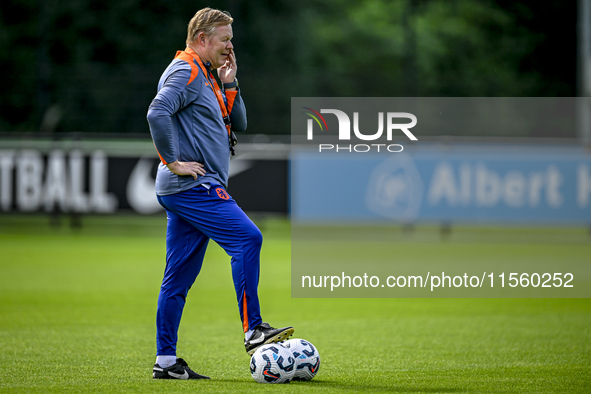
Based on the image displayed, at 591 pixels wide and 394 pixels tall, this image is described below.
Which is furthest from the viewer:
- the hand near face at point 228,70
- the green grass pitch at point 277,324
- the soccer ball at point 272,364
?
the hand near face at point 228,70

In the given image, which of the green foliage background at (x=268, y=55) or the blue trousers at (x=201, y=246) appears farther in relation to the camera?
the green foliage background at (x=268, y=55)

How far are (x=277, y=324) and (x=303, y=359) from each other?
2201 millimetres

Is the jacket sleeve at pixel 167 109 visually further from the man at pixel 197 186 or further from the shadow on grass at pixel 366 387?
the shadow on grass at pixel 366 387

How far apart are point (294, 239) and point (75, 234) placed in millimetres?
4136

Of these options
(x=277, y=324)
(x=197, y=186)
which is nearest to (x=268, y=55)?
(x=277, y=324)

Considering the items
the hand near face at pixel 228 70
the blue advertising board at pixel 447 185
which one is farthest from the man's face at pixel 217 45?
the blue advertising board at pixel 447 185

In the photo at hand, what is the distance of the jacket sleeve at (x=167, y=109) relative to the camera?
13.8 feet

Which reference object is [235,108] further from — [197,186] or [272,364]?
[272,364]

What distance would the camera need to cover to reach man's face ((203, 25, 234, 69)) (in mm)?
4449

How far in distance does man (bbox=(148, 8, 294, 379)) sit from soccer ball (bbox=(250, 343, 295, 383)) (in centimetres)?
6

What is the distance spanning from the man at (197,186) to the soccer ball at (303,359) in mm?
180

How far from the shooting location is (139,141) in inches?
656

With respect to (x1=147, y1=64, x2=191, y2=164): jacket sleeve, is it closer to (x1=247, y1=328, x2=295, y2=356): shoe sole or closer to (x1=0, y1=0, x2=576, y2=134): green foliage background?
(x1=247, y1=328, x2=295, y2=356): shoe sole

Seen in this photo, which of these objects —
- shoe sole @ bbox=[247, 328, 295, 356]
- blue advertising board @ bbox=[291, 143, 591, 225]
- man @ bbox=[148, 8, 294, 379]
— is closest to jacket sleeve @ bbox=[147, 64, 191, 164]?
man @ bbox=[148, 8, 294, 379]
